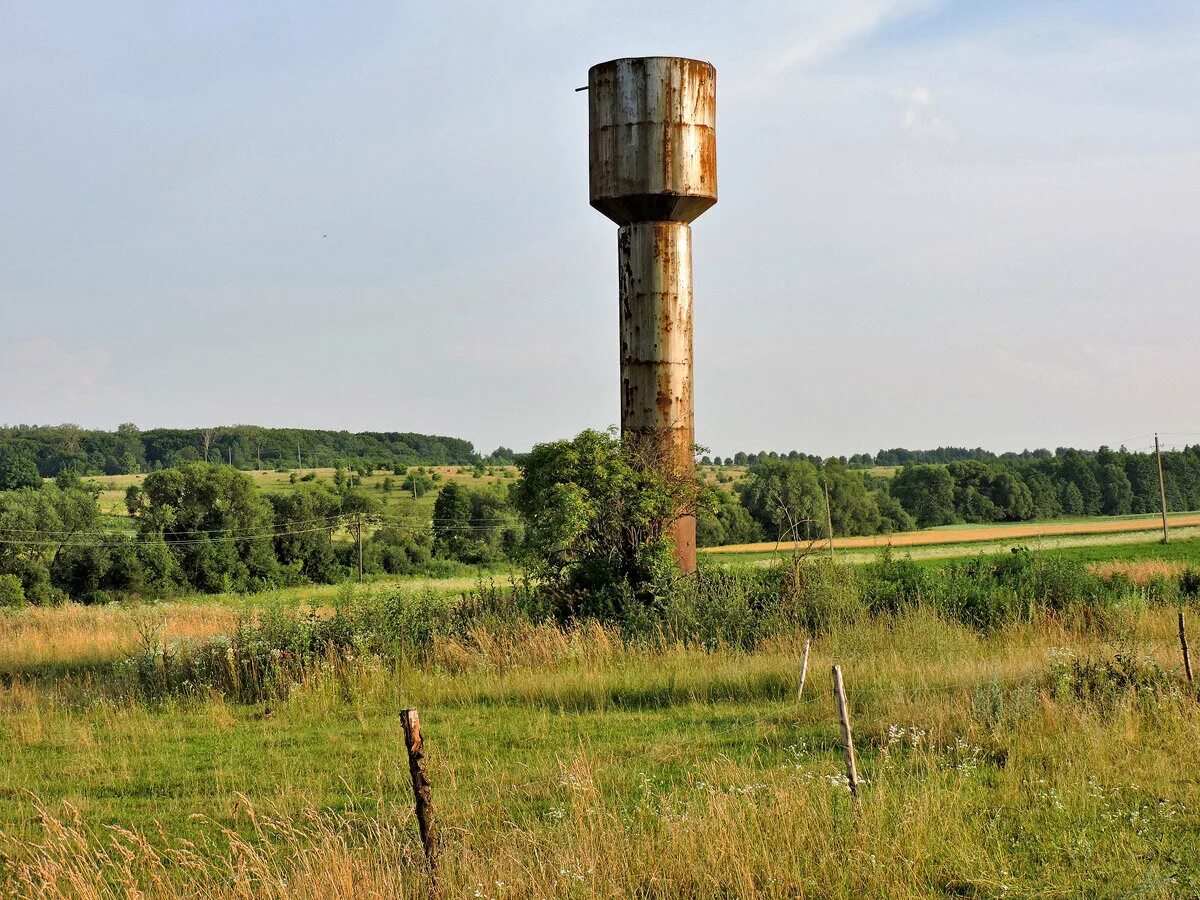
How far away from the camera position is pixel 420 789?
264 inches

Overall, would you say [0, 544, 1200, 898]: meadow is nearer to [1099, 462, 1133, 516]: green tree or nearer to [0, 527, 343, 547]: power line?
[0, 527, 343, 547]: power line

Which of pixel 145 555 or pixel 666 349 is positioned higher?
pixel 666 349

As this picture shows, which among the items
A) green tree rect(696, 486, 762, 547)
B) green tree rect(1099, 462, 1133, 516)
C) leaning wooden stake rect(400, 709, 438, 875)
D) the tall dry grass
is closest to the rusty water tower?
the tall dry grass

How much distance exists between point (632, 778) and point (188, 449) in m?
125

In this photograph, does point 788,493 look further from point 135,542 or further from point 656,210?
point 656,210

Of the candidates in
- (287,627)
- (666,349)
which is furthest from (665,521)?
(287,627)

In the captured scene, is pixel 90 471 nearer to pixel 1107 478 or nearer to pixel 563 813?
pixel 1107 478

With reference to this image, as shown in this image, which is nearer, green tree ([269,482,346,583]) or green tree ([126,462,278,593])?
green tree ([126,462,278,593])

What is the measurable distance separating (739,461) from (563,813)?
178618 mm

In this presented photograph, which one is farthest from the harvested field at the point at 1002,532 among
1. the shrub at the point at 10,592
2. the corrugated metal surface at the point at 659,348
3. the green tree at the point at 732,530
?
the corrugated metal surface at the point at 659,348

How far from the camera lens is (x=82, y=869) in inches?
282

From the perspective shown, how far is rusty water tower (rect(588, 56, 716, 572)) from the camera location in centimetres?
1900

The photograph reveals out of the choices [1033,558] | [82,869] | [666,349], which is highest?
[666,349]

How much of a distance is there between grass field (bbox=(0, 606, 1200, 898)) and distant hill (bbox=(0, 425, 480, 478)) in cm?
9783
